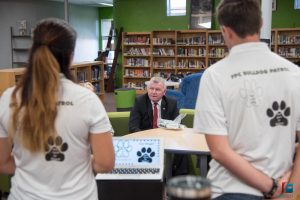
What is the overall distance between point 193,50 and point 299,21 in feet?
10.2

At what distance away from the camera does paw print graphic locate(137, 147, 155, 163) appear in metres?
2.80

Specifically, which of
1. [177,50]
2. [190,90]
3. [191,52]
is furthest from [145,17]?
[190,90]

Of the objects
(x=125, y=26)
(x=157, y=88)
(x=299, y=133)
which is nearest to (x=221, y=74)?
(x=299, y=133)

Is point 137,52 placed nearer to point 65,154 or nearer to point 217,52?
point 217,52

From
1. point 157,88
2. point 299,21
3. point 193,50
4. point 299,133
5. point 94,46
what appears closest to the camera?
point 299,133

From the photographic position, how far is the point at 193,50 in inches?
471

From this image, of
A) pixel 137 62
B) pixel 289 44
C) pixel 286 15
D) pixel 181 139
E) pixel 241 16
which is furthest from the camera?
pixel 137 62

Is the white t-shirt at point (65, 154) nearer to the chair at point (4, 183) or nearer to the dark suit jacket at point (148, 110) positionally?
the chair at point (4, 183)

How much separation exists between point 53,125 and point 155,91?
114 inches

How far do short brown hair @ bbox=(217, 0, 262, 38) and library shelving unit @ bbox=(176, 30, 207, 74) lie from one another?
10.5m

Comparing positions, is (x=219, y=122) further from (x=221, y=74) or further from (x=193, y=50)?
(x=193, y=50)

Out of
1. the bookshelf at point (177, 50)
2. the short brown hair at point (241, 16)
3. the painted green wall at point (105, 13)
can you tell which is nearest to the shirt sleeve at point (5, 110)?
the short brown hair at point (241, 16)

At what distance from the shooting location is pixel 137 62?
42.1ft

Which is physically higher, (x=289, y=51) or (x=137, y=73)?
(x=289, y=51)
